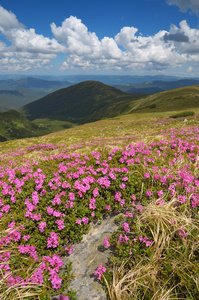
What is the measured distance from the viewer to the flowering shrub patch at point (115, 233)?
3186mm

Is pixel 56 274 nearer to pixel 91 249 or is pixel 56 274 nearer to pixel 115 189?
pixel 91 249

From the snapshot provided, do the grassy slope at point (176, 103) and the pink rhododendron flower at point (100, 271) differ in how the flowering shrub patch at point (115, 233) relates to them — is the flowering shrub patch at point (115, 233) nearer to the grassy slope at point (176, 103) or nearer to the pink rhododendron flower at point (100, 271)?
the pink rhododendron flower at point (100, 271)

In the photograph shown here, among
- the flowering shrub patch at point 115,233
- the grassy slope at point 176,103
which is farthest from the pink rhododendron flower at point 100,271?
the grassy slope at point 176,103

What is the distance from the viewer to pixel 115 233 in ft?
13.8

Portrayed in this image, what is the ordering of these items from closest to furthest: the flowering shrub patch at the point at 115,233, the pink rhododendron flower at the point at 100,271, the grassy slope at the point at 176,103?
the flowering shrub patch at the point at 115,233
the pink rhododendron flower at the point at 100,271
the grassy slope at the point at 176,103

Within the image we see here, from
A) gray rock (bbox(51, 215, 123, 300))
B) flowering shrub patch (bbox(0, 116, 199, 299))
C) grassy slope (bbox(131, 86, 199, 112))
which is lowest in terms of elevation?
gray rock (bbox(51, 215, 123, 300))

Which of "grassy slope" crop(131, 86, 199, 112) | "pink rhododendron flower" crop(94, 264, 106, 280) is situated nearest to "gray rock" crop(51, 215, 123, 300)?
"pink rhododendron flower" crop(94, 264, 106, 280)

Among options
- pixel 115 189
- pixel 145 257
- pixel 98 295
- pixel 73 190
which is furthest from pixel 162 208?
pixel 73 190

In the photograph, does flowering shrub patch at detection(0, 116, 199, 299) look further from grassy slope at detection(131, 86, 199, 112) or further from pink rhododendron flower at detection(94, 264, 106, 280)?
grassy slope at detection(131, 86, 199, 112)

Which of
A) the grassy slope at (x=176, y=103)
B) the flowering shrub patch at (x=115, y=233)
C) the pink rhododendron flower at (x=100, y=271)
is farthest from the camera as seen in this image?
the grassy slope at (x=176, y=103)

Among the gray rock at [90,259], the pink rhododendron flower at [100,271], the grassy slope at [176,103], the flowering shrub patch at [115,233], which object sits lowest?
the gray rock at [90,259]

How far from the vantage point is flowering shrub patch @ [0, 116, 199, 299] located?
3186 mm

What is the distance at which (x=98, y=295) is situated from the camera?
3.21 meters

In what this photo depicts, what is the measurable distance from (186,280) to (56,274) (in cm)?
260
